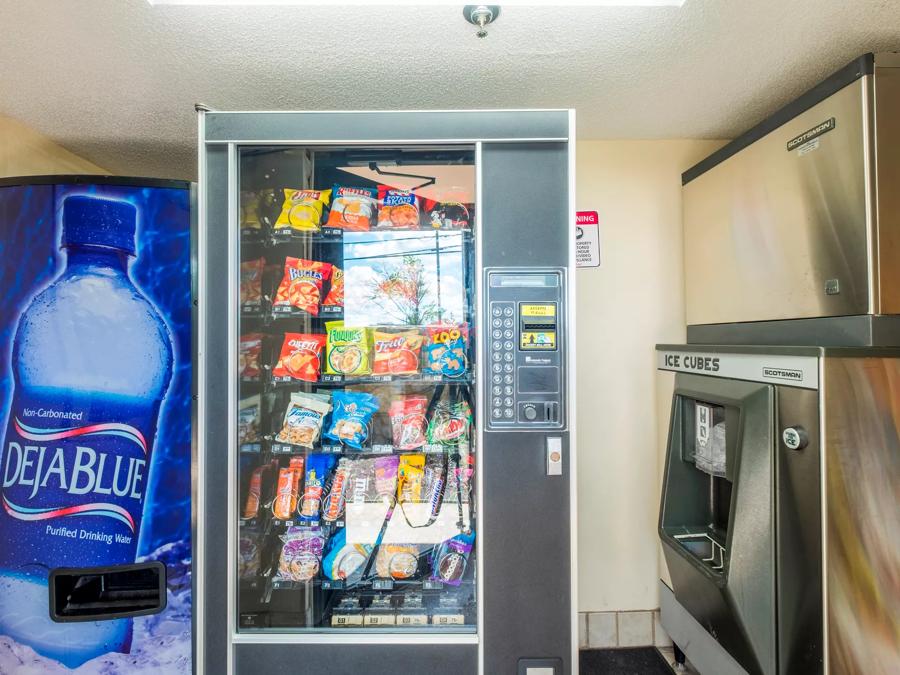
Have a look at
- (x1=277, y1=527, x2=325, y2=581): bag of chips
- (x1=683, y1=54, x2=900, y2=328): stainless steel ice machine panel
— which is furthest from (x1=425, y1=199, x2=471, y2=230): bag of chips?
(x1=277, y1=527, x2=325, y2=581): bag of chips

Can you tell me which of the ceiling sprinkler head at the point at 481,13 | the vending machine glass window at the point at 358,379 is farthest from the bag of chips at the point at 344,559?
the ceiling sprinkler head at the point at 481,13

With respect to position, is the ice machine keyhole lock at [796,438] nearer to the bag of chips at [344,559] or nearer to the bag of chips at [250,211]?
the bag of chips at [344,559]

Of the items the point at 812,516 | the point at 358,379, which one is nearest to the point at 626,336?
the point at 812,516

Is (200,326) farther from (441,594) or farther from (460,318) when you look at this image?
(441,594)

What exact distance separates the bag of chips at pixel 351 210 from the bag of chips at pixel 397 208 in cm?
4

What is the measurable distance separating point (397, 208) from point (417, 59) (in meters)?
0.45

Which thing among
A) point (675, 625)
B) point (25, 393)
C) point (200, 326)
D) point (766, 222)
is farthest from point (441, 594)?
point (766, 222)

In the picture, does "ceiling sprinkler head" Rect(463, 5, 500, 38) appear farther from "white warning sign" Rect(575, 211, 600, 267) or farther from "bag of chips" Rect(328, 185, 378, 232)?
"white warning sign" Rect(575, 211, 600, 267)

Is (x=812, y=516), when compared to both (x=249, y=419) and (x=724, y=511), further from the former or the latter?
(x=249, y=419)

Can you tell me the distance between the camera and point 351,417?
1537 millimetres

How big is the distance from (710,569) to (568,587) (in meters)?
0.49

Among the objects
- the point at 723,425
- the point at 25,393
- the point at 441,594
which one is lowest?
the point at 441,594

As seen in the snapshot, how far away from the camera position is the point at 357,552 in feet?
4.98

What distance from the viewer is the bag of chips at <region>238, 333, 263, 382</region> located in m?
1.45
